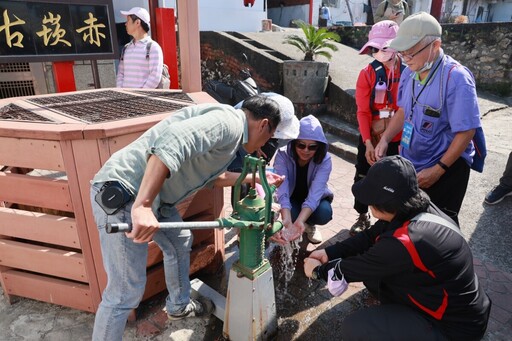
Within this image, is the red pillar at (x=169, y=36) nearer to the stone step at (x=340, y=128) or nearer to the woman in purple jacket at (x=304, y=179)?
the woman in purple jacket at (x=304, y=179)

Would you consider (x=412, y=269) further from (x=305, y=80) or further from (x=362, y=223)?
(x=305, y=80)

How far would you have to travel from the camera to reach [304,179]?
3104 mm

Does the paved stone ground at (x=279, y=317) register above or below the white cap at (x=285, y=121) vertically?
below

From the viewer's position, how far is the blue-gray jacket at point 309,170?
277 cm

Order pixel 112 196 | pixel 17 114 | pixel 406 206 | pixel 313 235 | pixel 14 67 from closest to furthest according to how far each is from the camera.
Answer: pixel 112 196 < pixel 406 206 < pixel 17 114 < pixel 313 235 < pixel 14 67

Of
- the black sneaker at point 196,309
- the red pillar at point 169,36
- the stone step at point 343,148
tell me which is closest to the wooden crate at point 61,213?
the black sneaker at point 196,309

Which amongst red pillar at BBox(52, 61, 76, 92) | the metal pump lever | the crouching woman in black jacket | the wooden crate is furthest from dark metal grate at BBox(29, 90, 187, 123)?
the crouching woman in black jacket

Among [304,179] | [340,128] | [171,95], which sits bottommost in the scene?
[340,128]

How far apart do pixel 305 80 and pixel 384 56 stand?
397 cm

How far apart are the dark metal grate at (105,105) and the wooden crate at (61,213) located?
156 millimetres

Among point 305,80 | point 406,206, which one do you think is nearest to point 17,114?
point 406,206

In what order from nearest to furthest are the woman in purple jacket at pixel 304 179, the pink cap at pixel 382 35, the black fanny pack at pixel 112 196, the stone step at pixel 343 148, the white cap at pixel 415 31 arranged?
the black fanny pack at pixel 112 196
the white cap at pixel 415 31
the woman in purple jacket at pixel 304 179
the pink cap at pixel 382 35
the stone step at pixel 343 148

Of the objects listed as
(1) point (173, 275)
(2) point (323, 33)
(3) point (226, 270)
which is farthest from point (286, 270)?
(2) point (323, 33)

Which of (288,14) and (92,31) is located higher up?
(288,14)
